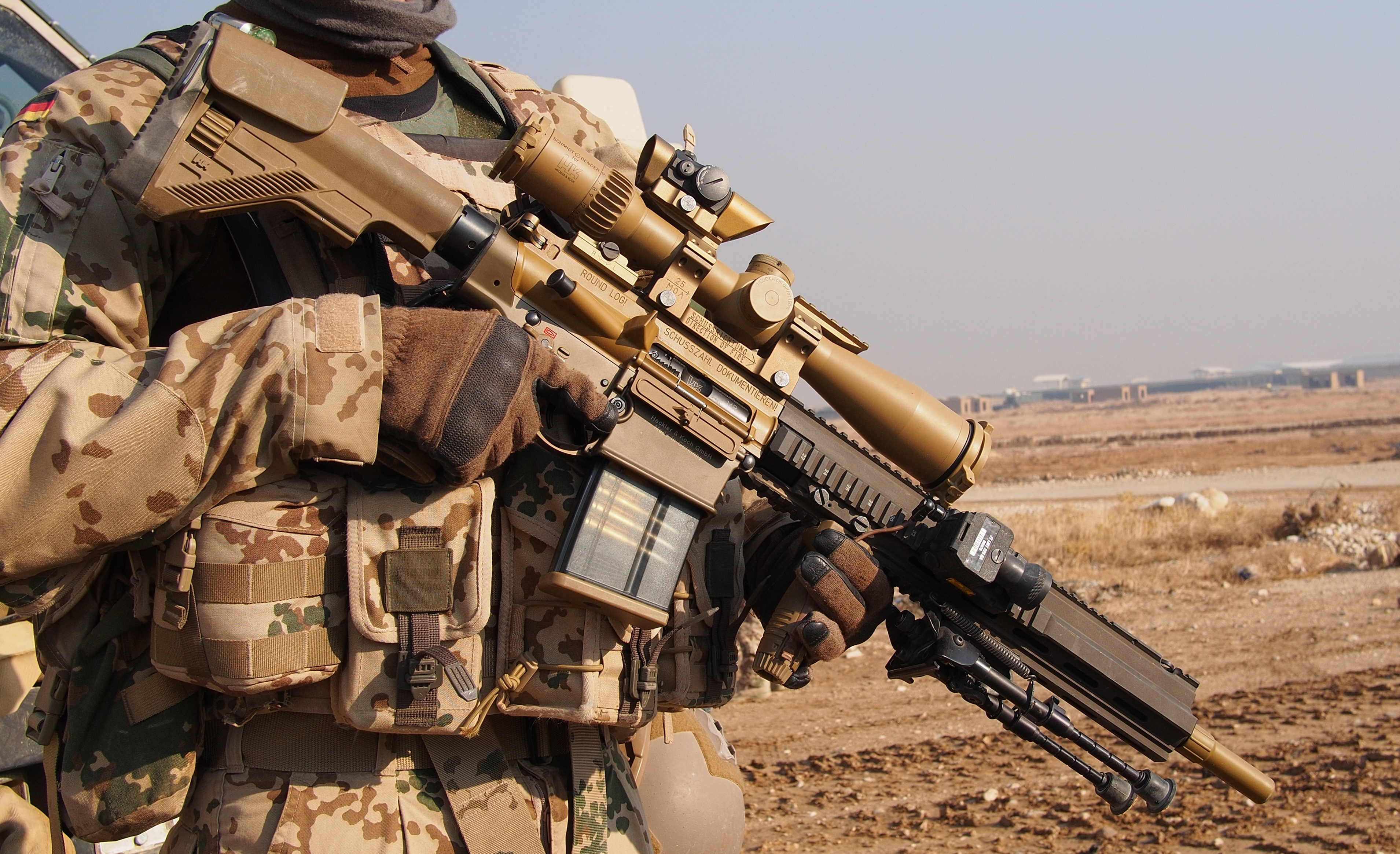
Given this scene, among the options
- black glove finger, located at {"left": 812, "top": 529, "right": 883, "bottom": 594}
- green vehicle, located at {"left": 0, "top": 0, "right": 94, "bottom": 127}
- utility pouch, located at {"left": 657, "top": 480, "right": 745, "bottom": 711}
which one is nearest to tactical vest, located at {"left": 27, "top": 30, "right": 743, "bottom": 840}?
utility pouch, located at {"left": 657, "top": 480, "right": 745, "bottom": 711}

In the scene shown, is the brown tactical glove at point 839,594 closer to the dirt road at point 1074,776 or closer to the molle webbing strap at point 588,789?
the molle webbing strap at point 588,789

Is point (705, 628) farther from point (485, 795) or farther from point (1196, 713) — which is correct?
point (1196, 713)

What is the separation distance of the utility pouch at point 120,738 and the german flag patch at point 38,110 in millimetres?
904

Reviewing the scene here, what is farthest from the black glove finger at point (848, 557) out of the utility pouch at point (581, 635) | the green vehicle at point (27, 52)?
the green vehicle at point (27, 52)

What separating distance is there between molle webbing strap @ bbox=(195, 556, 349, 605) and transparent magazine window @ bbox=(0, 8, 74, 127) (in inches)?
120

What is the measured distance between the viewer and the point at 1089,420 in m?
66.5

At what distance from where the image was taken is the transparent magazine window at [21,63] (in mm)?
4059

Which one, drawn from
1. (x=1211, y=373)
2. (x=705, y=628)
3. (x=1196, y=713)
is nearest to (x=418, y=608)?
(x=705, y=628)

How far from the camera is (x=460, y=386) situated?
74.8 inches

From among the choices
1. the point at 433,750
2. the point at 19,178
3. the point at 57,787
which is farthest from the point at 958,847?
the point at 19,178

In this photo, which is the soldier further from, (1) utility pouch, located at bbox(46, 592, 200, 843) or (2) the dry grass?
(2) the dry grass

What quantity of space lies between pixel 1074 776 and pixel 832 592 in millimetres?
3909

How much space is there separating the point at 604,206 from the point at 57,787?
1511 mm

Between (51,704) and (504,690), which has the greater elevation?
(504,690)
